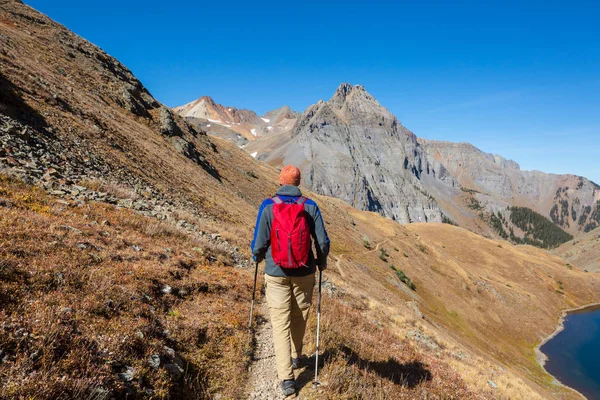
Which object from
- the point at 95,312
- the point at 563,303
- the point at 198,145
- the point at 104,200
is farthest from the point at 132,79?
the point at 563,303

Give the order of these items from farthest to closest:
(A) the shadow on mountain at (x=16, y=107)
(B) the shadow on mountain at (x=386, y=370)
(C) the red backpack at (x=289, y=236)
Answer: (A) the shadow on mountain at (x=16, y=107)
(B) the shadow on mountain at (x=386, y=370)
(C) the red backpack at (x=289, y=236)

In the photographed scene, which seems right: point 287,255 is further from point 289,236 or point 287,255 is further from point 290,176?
point 290,176

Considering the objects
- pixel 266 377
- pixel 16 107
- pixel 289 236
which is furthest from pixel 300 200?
pixel 16 107

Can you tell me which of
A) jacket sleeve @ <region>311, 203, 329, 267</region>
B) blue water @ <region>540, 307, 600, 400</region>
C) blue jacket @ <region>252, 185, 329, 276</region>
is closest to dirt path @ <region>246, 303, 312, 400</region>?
blue jacket @ <region>252, 185, 329, 276</region>

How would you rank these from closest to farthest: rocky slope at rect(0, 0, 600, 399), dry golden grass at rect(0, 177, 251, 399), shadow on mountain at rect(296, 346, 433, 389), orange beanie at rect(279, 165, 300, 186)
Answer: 1. dry golden grass at rect(0, 177, 251, 399)
2. rocky slope at rect(0, 0, 600, 399)
3. orange beanie at rect(279, 165, 300, 186)
4. shadow on mountain at rect(296, 346, 433, 389)

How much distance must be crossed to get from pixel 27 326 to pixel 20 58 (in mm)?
30254

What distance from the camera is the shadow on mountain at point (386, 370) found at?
22.3 feet

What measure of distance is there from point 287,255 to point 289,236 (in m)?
0.35

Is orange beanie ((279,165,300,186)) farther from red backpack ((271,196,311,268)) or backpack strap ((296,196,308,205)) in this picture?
red backpack ((271,196,311,268))

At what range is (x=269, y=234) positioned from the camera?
5984 millimetres

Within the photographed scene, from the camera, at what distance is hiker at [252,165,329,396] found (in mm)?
5676

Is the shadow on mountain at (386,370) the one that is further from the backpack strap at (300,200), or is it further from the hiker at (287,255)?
the backpack strap at (300,200)

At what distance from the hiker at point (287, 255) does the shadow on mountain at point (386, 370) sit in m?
0.90

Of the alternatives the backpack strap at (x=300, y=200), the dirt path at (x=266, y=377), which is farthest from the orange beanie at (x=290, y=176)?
the dirt path at (x=266, y=377)
